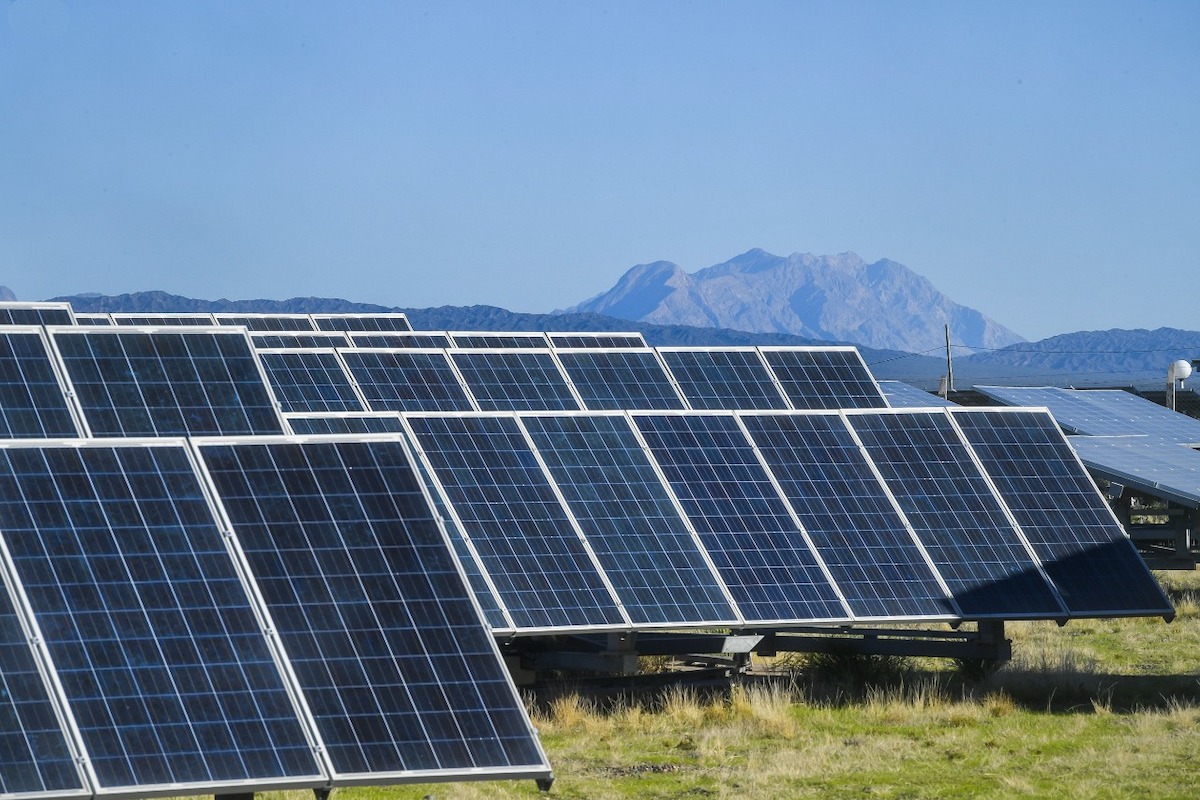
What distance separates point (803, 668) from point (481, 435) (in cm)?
609

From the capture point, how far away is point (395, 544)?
13539 millimetres

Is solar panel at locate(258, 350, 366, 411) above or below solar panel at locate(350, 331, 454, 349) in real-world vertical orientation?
below

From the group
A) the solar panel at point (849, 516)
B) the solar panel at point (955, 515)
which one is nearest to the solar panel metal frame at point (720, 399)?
the solar panel at point (955, 515)

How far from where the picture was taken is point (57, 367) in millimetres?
20484

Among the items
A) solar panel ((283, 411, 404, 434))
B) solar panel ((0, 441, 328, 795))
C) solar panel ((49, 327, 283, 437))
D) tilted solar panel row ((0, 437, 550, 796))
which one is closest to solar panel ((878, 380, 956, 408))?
solar panel ((283, 411, 404, 434))

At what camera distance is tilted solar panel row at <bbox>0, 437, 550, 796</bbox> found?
37.9 ft

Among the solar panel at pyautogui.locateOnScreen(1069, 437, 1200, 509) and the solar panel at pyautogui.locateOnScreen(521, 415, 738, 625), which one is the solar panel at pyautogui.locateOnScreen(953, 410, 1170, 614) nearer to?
the solar panel at pyautogui.locateOnScreen(1069, 437, 1200, 509)

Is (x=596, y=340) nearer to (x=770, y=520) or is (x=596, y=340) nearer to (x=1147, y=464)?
(x=1147, y=464)

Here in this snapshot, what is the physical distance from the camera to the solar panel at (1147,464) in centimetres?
2612

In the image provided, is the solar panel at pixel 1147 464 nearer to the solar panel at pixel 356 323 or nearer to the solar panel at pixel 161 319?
the solar panel at pixel 356 323

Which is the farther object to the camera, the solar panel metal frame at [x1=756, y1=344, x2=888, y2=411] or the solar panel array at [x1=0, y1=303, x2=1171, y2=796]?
the solar panel metal frame at [x1=756, y1=344, x2=888, y2=411]

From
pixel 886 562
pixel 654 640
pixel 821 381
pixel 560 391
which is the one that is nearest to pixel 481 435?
pixel 654 640

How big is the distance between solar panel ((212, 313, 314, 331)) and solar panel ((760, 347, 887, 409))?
14.5 m

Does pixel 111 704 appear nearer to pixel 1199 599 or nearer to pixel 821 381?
pixel 821 381
